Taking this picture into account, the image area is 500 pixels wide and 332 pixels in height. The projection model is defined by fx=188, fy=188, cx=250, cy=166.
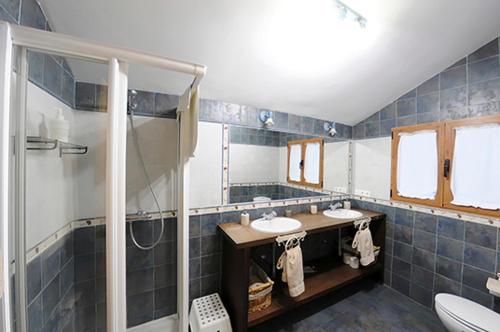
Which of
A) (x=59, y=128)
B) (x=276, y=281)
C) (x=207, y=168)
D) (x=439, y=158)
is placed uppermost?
(x=59, y=128)

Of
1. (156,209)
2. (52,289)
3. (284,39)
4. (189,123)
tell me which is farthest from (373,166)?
(52,289)

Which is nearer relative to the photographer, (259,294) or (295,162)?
(259,294)

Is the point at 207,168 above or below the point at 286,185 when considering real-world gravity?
above

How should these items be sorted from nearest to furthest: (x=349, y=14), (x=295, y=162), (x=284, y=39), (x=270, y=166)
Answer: (x=349, y=14), (x=284, y=39), (x=270, y=166), (x=295, y=162)

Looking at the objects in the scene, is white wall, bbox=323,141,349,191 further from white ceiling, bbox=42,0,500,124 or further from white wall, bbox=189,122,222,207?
white wall, bbox=189,122,222,207

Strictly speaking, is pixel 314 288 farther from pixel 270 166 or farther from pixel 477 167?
pixel 477 167

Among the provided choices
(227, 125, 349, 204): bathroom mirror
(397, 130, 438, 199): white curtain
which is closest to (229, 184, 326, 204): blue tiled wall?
(227, 125, 349, 204): bathroom mirror

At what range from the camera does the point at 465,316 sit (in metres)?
1.33

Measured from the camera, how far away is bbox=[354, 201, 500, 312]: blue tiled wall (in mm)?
1583

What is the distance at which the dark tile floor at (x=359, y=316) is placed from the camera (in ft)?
5.39

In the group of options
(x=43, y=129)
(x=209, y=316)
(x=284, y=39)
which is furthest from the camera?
(x=209, y=316)

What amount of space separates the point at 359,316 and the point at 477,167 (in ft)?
5.54

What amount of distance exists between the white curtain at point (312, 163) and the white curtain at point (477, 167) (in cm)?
123

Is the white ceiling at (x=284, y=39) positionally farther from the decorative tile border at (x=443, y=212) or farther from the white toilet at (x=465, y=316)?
the white toilet at (x=465, y=316)
